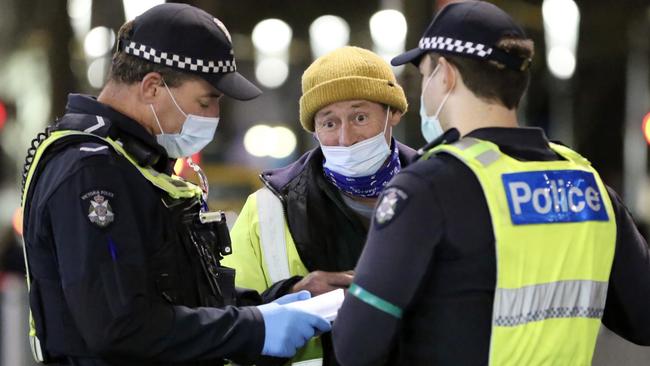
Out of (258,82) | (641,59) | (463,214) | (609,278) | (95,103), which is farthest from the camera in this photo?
(258,82)

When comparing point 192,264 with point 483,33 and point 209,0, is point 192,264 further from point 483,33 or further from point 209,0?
point 209,0

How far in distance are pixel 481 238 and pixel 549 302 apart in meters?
0.29

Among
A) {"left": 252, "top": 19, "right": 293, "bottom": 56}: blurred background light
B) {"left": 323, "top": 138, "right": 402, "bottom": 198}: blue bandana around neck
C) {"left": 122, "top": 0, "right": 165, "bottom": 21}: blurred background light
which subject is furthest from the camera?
{"left": 252, "top": 19, "right": 293, "bottom": 56}: blurred background light

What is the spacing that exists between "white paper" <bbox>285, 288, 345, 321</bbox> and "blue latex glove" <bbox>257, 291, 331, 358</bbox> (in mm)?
27

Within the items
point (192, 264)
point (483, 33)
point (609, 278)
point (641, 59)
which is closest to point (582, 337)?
point (609, 278)

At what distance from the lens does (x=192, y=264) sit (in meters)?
3.68

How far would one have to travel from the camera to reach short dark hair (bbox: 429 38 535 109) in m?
3.19

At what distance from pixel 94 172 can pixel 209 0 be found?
15985 millimetres

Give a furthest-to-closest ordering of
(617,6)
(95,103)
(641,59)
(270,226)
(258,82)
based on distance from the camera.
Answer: (258,82), (617,6), (641,59), (270,226), (95,103)

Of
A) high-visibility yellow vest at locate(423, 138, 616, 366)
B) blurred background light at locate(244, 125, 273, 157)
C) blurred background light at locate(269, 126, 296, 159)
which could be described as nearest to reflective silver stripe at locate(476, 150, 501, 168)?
high-visibility yellow vest at locate(423, 138, 616, 366)

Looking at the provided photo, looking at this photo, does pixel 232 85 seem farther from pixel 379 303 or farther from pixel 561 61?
pixel 561 61

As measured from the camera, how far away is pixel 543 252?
10.1 feet

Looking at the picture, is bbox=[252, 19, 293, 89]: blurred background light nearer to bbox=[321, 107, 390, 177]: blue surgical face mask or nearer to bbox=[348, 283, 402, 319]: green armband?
bbox=[321, 107, 390, 177]: blue surgical face mask

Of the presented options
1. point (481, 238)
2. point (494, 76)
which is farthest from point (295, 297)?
point (494, 76)
